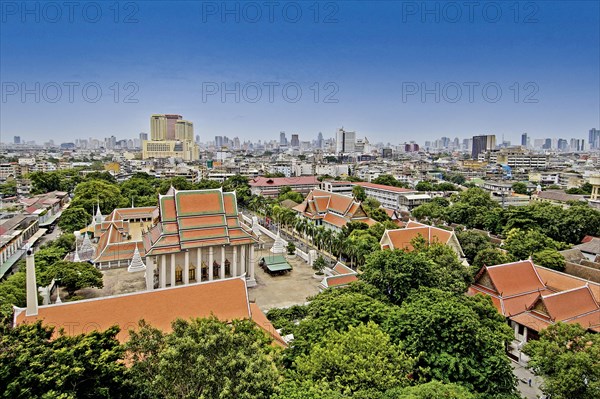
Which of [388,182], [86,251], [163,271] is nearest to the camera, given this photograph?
[163,271]

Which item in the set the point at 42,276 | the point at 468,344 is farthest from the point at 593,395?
the point at 42,276

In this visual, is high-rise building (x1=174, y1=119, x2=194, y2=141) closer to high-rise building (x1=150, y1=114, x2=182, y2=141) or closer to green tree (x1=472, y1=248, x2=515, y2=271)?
high-rise building (x1=150, y1=114, x2=182, y2=141)

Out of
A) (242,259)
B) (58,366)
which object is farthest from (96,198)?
(58,366)

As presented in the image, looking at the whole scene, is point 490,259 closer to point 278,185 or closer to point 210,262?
point 210,262

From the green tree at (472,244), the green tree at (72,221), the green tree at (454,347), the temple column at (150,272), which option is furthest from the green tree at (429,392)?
the green tree at (72,221)

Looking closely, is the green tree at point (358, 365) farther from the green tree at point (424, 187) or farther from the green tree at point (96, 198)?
the green tree at point (424, 187)
